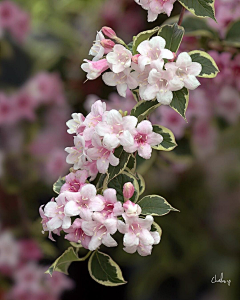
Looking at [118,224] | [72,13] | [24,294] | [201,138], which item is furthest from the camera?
[72,13]

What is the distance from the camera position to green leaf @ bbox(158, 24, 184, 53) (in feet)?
1.82

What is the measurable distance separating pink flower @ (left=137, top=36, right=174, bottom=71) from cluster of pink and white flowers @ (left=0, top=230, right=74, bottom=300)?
968 mm

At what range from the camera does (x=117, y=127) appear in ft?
1.64

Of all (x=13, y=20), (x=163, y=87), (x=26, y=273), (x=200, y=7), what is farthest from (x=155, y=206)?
(x=13, y=20)

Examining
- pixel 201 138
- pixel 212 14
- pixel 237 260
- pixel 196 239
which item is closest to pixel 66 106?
pixel 201 138

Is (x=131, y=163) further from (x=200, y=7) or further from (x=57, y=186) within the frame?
(x=200, y=7)

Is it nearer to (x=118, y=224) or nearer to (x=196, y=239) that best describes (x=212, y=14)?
(x=118, y=224)

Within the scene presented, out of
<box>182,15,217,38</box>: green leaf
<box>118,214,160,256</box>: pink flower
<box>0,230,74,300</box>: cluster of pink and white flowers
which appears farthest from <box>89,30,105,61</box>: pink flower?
<box>0,230,74,300</box>: cluster of pink and white flowers

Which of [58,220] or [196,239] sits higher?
[58,220]

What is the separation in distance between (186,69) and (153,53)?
5cm

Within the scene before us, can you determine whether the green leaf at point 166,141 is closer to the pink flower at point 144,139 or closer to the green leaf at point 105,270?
the pink flower at point 144,139

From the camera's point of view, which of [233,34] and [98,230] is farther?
[233,34]

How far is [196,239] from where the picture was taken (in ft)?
4.57

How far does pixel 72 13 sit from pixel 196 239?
3.61ft
